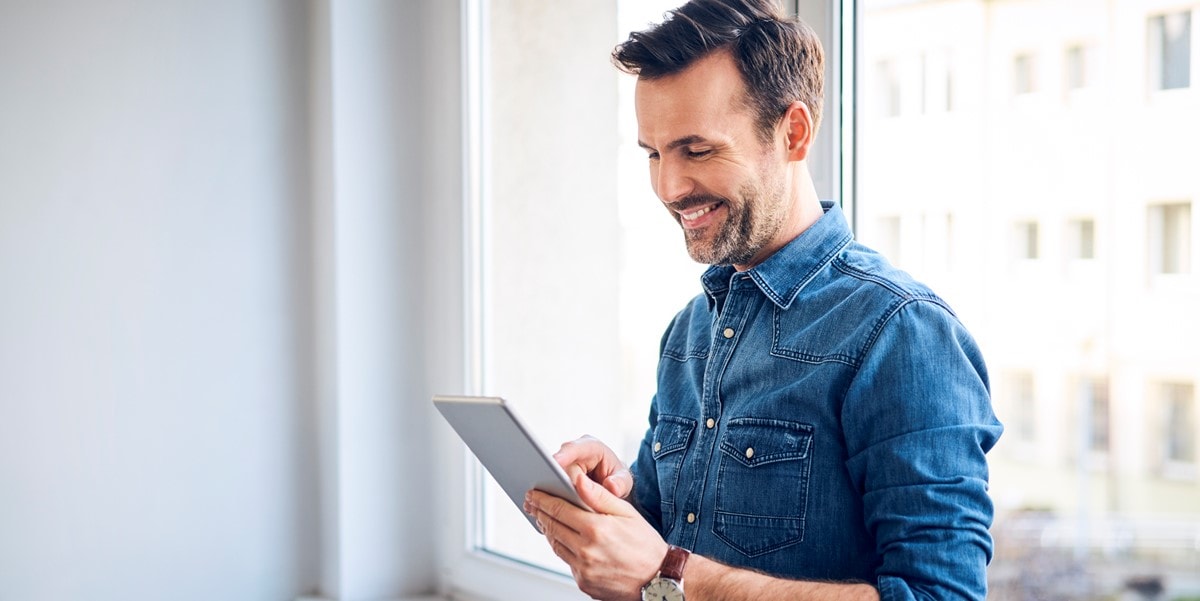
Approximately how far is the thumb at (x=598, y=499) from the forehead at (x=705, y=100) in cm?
38

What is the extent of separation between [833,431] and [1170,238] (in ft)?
1.30

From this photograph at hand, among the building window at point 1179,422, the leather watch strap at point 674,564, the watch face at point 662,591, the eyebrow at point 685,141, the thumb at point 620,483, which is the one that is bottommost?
the watch face at point 662,591

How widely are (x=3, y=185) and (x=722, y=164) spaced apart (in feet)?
4.47

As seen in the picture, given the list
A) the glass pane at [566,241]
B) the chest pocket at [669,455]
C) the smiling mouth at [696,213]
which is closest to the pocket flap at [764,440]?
the chest pocket at [669,455]

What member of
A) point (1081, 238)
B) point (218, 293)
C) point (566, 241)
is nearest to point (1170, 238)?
point (1081, 238)

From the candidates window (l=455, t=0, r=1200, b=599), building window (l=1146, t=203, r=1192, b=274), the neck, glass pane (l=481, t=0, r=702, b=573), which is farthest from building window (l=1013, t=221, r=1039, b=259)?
glass pane (l=481, t=0, r=702, b=573)

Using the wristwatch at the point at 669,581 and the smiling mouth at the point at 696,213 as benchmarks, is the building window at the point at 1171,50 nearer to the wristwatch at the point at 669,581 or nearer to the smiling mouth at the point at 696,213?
the smiling mouth at the point at 696,213

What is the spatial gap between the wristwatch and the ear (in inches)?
17.0

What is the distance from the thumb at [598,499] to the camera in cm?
105

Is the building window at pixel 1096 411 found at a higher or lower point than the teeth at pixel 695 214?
lower

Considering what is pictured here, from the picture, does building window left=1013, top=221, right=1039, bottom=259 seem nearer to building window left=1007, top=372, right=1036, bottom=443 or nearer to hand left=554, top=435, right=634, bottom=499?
building window left=1007, top=372, right=1036, bottom=443

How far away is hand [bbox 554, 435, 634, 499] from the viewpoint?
1.25m

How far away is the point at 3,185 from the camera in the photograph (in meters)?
1.83

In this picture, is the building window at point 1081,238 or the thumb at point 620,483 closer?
the building window at point 1081,238
